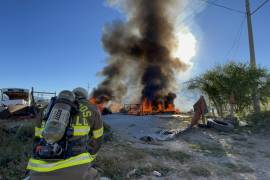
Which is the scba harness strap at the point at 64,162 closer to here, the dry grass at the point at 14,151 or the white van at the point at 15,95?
the dry grass at the point at 14,151

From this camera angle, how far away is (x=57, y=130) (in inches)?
90.0

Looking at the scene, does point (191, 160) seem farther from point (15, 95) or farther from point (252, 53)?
point (15, 95)

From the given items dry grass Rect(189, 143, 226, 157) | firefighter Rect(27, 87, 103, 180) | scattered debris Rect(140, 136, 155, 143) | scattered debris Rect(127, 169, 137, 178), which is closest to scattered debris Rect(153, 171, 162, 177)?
scattered debris Rect(127, 169, 137, 178)

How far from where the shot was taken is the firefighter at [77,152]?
2.23 meters

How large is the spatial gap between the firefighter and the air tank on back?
10cm

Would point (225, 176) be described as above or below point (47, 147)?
below

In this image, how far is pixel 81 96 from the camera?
2.73m

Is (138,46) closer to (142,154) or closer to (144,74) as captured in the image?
(144,74)

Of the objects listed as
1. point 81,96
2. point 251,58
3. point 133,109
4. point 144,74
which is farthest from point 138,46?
point 81,96

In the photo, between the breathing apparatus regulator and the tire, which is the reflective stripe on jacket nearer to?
the breathing apparatus regulator

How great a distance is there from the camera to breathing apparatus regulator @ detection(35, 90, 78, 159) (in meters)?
2.29

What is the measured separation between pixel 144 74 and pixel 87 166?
26.6 meters

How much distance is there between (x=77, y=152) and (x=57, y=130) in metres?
0.30

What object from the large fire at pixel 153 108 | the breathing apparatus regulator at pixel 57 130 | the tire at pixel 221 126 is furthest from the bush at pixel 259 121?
the breathing apparatus regulator at pixel 57 130
